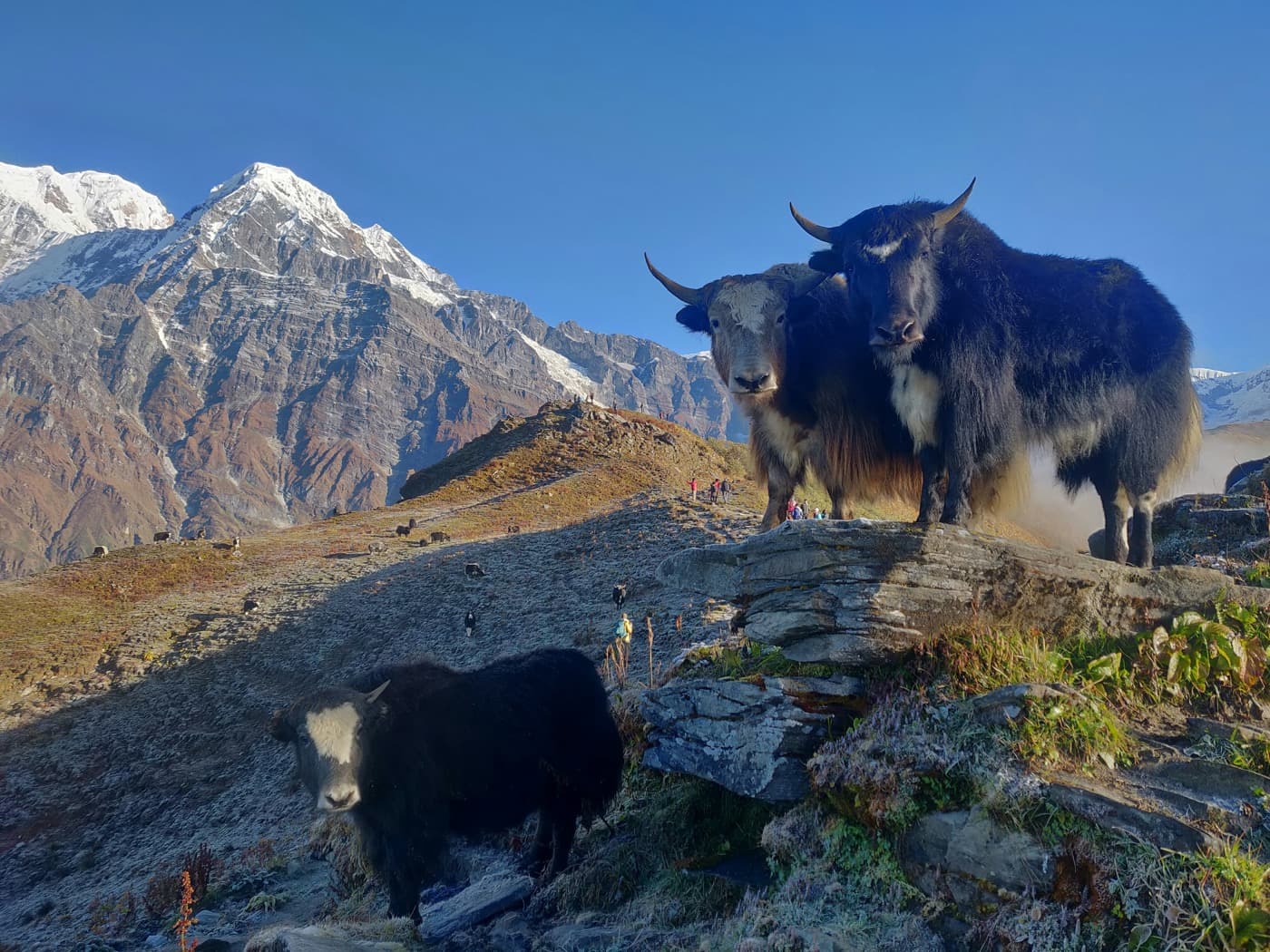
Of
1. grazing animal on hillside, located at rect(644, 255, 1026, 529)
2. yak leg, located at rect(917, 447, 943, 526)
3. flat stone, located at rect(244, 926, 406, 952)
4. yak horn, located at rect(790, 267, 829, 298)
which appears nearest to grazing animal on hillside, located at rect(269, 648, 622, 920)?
flat stone, located at rect(244, 926, 406, 952)

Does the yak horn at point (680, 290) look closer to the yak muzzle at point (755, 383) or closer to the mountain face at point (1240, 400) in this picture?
the yak muzzle at point (755, 383)

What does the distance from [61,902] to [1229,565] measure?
16.2m

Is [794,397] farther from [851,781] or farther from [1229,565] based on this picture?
[1229,565]

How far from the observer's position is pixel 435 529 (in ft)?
104

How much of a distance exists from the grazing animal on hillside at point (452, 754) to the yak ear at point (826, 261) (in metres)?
4.15

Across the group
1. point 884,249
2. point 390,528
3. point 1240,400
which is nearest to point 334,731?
point 884,249

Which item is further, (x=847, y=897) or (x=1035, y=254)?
(x=1035, y=254)

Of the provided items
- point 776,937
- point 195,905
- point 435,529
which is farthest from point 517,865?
point 435,529

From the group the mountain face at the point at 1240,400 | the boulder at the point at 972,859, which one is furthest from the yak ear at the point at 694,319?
the mountain face at the point at 1240,400

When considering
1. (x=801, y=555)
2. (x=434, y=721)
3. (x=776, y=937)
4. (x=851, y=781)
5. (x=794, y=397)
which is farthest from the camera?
(x=794, y=397)

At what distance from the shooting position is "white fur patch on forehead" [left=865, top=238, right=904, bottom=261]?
5.34 metres

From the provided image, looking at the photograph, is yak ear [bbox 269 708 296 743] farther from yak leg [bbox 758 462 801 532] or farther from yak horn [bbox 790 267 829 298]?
yak horn [bbox 790 267 829 298]

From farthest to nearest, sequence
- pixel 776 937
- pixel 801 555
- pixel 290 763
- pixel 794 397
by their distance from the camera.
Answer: pixel 290 763, pixel 794 397, pixel 801 555, pixel 776 937

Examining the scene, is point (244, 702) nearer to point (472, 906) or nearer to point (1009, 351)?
point (472, 906)
